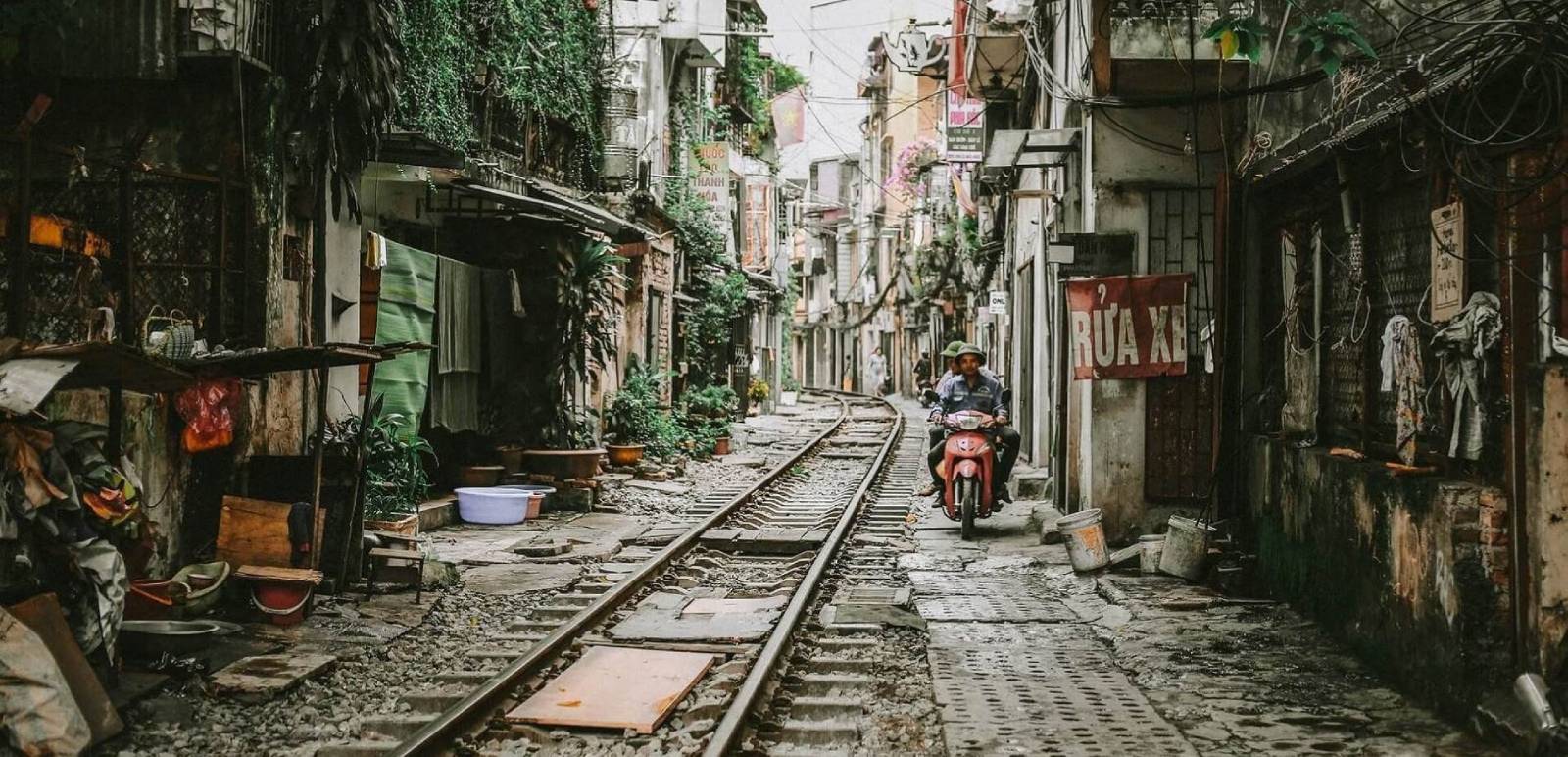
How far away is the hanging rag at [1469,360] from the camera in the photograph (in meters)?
6.43

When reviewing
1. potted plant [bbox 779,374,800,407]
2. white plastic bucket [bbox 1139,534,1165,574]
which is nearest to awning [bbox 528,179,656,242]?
white plastic bucket [bbox 1139,534,1165,574]

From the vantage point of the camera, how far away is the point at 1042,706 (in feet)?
22.9

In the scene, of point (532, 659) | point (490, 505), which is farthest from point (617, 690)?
point (490, 505)

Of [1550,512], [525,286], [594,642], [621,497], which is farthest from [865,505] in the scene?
[1550,512]

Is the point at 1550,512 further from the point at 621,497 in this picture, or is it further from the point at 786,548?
the point at 621,497

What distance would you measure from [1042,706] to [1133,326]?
619 centimetres

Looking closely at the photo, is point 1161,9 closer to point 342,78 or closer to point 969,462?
point 969,462

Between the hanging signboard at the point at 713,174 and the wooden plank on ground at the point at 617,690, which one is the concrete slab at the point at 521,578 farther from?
the hanging signboard at the point at 713,174

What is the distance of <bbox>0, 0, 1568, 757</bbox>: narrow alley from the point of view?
6.29m

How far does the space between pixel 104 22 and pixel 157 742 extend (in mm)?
5405

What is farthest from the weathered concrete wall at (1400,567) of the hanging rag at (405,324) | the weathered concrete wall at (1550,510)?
the hanging rag at (405,324)

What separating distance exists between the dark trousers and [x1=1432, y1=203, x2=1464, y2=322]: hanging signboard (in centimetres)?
650

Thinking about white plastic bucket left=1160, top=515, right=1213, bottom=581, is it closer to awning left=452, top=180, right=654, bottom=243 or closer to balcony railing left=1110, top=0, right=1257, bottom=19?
balcony railing left=1110, top=0, right=1257, bottom=19

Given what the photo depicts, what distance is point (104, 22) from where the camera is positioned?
924 centimetres
